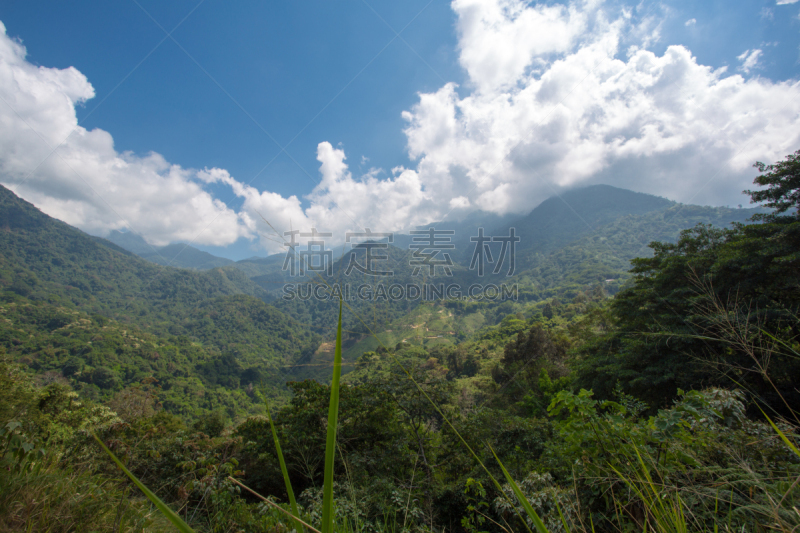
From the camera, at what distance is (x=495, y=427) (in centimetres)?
812

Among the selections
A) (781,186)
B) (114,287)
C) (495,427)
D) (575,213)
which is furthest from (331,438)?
(575,213)

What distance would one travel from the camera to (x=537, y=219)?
18112 centimetres

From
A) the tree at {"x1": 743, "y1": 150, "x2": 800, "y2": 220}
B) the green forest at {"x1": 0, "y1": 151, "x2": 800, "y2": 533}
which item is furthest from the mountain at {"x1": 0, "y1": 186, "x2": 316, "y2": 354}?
the tree at {"x1": 743, "y1": 150, "x2": 800, "y2": 220}

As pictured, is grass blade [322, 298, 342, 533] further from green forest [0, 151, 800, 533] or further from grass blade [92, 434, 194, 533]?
grass blade [92, 434, 194, 533]

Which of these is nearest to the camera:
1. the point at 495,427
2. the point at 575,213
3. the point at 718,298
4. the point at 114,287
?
the point at 718,298

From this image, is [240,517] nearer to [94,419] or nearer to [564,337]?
Result: [94,419]

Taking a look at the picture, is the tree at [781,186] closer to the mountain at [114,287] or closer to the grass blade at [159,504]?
the grass blade at [159,504]

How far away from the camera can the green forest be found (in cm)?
149

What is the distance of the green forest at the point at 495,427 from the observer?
1490mm

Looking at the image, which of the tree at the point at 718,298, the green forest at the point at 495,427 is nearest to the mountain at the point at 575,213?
the green forest at the point at 495,427

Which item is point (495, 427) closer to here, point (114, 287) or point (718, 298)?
point (718, 298)

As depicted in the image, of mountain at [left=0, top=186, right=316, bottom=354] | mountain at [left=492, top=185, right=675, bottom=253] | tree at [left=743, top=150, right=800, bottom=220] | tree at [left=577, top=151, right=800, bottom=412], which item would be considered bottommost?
mountain at [left=0, top=186, right=316, bottom=354]

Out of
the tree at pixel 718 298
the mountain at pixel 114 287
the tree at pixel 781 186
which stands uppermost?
the tree at pixel 781 186

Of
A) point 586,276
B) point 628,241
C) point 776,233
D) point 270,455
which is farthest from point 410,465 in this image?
point 628,241
